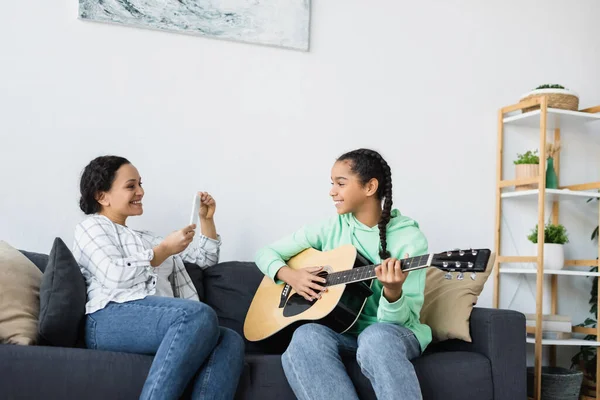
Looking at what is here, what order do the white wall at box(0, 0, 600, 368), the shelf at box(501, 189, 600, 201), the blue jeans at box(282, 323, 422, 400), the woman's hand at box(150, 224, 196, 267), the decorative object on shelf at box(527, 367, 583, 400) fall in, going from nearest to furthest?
the blue jeans at box(282, 323, 422, 400)
the woman's hand at box(150, 224, 196, 267)
the white wall at box(0, 0, 600, 368)
the decorative object on shelf at box(527, 367, 583, 400)
the shelf at box(501, 189, 600, 201)

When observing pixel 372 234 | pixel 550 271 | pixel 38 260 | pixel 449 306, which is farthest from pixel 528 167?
pixel 38 260

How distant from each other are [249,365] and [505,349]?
2.65 ft

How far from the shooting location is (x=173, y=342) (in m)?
1.91

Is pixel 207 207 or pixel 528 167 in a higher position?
pixel 528 167

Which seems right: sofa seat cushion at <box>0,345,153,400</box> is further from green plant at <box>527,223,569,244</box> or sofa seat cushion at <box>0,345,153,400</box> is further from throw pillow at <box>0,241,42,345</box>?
green plant at <box>527,223,569,244</box>

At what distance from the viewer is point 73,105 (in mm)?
2721

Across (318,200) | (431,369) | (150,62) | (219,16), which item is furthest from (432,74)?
(431,369)

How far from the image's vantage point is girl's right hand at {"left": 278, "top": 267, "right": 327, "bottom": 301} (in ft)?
7.32

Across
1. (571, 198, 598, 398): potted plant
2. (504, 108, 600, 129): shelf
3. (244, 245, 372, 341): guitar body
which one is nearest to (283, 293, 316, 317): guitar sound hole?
(244, 245, 372, 341): guitar body

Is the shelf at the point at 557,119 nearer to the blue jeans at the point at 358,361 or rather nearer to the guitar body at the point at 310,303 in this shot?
the guitar body at the point at 310,303

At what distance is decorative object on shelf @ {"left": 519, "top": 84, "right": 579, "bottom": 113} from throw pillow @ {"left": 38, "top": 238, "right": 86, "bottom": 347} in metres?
2.13

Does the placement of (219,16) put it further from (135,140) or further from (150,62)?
(135,140)

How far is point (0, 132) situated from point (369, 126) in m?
1.47

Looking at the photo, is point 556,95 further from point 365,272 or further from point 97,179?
point 97,179
